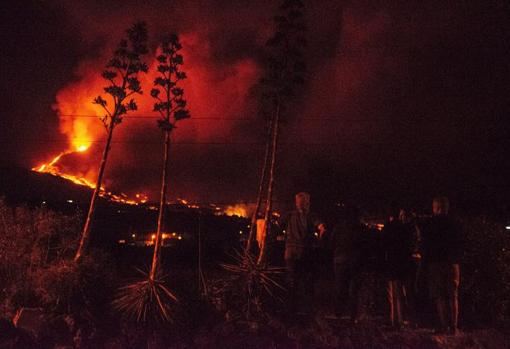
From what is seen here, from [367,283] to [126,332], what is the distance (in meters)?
4.61

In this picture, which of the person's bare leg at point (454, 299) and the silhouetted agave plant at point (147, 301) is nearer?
the person's bare leg at point (454, 299)

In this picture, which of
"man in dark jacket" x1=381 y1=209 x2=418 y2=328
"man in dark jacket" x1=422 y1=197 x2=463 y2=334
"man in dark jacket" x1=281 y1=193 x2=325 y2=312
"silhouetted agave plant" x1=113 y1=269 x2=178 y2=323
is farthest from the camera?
"silhouetted agave plant" x1=113 y1=269 x2=178 y2=323

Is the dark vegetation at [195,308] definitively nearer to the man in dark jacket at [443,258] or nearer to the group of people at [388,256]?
the group of people at [388,256]

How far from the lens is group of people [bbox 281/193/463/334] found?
6.98 m

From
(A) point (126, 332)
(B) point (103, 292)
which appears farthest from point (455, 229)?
(B) point (103, 292)

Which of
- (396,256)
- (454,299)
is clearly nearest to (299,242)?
(396,256)

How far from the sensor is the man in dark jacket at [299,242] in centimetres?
773

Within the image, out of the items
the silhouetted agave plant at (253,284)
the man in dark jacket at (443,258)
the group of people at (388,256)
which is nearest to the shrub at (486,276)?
the group of people at (388,256)

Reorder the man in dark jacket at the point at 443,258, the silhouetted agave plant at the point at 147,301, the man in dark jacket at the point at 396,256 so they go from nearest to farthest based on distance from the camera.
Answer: the man in dark jacket at the point at 443,258 < the man in dark jacket at the point at 396,256 < the silhouetted agave plant at the point at 147,301

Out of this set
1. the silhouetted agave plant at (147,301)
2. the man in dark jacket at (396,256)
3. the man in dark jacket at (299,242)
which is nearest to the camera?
the man in dark jacket at (396,256)

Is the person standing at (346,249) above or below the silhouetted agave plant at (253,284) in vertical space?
above

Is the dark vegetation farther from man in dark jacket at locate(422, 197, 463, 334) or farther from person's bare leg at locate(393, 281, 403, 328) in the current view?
man in dark jacket at locate(422, 197, 463, 334)

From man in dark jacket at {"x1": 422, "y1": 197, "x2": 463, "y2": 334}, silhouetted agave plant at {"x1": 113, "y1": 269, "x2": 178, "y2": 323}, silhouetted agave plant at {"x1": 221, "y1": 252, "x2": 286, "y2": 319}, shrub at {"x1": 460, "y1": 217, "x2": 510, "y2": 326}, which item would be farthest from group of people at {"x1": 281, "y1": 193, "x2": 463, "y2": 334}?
silhouetted agave plant at {"x1": 113, "y1": 269, "x2": 178, "y2": 323}

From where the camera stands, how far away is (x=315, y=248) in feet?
28.1
